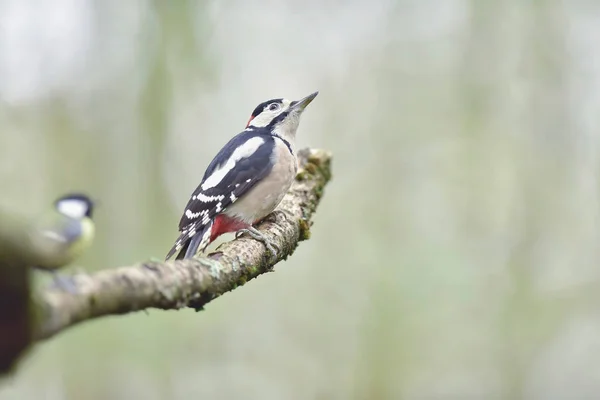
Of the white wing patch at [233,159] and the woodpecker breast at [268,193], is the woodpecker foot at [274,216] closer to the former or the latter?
the woodpecker breast at [268,193]

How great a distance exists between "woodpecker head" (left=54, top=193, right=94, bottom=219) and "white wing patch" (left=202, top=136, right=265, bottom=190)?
6.04 ft

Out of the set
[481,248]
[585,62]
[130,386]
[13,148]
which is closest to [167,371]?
[130,386]

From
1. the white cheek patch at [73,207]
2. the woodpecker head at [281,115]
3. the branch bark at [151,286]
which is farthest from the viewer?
the woodpecker head at [281,115]

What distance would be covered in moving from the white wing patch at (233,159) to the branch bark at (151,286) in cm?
72

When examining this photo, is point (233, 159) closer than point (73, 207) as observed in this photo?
No

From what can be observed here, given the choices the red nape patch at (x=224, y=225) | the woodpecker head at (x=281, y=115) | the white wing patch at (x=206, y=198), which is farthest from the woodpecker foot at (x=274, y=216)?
the woodpecker head at (x=281, y=115)

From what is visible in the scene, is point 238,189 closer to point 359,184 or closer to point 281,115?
point 281,115

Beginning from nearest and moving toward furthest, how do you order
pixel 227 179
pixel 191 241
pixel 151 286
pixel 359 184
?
1. pixel 151 286
2. pixel 191 241
3. pixel 227 179
4. pixel 359 184

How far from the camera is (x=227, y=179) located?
3.77m

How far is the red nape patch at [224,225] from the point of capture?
12.0 ft

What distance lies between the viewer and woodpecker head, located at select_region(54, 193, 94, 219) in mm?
1815

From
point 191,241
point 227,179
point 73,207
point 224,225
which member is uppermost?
point 227,179

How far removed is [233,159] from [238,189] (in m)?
0.26

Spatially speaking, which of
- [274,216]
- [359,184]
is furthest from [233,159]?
[359,184]
